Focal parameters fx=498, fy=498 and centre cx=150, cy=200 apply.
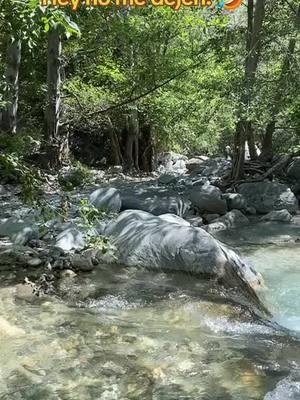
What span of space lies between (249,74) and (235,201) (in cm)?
268

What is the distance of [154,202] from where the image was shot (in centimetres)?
908

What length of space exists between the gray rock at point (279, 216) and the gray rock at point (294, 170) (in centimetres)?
283

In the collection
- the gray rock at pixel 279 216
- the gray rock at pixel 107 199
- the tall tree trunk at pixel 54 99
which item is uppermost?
the tall tree trunk at pixel 54 99

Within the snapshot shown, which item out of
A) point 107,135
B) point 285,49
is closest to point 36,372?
point 285,49

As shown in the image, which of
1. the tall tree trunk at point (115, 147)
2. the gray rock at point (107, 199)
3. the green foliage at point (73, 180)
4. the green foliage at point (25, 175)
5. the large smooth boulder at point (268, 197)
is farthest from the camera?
the tall tree trunk at point (115, 147)

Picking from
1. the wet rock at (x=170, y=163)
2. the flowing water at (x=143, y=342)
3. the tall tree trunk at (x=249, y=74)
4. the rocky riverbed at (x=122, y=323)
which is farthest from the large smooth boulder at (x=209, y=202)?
the wet rock at (x=170, y=163)

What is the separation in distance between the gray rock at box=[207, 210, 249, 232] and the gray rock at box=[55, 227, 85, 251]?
311 cm

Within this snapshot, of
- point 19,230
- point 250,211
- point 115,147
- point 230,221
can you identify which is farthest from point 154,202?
point 115,147

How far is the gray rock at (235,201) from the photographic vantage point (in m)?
10.3

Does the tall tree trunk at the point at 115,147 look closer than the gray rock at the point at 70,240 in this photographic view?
No

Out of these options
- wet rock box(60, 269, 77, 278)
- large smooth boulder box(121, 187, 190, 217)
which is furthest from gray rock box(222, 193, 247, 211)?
wet rock box(60, 269, 77, 278)

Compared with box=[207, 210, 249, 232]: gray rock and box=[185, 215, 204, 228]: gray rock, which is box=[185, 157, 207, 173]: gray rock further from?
box=[185, 215, 204, 228]: gray rock

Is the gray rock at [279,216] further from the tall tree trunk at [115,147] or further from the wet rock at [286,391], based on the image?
the tall tree trunk at [115,147]

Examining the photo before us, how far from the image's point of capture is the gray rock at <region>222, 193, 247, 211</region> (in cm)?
1027
